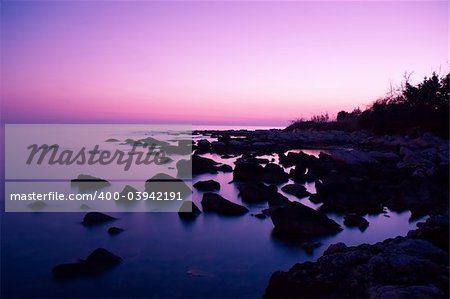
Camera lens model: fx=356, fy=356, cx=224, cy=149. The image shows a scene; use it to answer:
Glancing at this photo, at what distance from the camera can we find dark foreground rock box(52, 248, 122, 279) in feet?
18.8

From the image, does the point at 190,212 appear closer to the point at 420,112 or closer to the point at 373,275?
the point at 373,275

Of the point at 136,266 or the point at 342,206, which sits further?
the point at 342,206

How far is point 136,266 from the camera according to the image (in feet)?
20.3

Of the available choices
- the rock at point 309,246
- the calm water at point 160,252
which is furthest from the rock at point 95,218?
the rock at point 309,246

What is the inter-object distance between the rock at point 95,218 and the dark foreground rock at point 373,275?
15.9ft

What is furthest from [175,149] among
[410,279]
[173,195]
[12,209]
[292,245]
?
[410,279]

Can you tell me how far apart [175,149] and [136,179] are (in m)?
15.5

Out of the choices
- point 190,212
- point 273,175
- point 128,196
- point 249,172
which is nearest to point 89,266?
point 190,212

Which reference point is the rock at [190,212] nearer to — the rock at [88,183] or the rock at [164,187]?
the rock at [164,187]

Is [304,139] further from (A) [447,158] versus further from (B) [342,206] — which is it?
(B) [342,206]

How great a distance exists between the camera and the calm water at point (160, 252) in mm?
5398

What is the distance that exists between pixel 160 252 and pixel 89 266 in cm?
150

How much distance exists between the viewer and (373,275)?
4.60m

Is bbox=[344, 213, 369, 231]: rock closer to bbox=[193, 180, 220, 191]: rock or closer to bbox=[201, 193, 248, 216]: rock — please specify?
bbox=[201, 193, 248, 216]: rock
